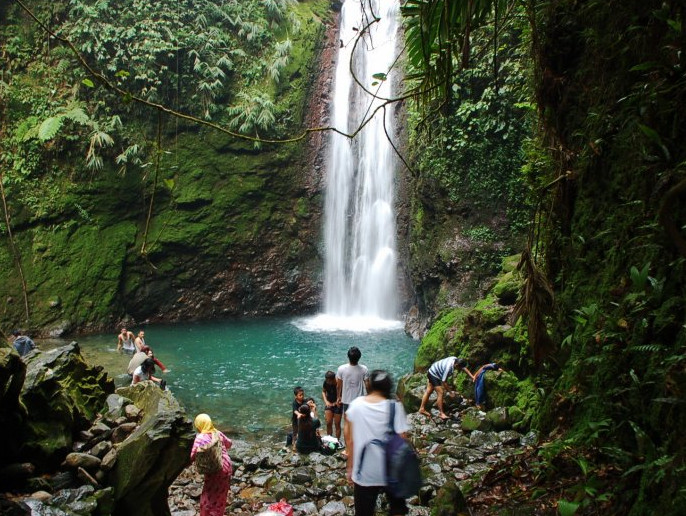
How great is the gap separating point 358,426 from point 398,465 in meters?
0.32

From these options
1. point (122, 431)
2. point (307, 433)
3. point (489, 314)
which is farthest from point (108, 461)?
point (489, 314)

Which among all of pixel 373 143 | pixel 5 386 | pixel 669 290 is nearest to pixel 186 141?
pixel 373 143

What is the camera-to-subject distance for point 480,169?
1298 centimetres

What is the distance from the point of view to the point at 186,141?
18.1 meters

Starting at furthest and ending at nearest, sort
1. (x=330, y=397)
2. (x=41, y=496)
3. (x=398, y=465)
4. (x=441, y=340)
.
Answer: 1. (x=441, y=340)
2. (x=330, y=397)
3. (x=41, y=496)
4. (x=398, y=465)

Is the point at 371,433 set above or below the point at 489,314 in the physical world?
below

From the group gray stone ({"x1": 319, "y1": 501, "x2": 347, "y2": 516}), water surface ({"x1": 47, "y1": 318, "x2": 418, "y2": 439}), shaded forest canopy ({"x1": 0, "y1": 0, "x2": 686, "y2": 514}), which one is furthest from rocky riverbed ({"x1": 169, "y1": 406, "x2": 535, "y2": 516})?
water surface ({"x1": 47, "y1": 318, "x2": 418, "y2": 439})

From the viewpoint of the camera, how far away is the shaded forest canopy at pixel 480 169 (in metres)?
2.96

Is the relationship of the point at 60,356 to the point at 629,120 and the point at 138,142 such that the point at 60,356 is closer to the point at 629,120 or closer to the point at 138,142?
the point at 629,120

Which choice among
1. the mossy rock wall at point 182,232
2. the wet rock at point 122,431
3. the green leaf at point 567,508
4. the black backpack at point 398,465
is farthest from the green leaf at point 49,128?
the green leaf at point 567,508

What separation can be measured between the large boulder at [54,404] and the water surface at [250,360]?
3807 mm

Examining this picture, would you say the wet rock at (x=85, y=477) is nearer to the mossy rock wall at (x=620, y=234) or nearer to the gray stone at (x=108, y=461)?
the gray stone at (x=108, y=461)

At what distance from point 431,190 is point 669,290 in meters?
11.4

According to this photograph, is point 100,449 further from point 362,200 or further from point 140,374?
point 362,200
